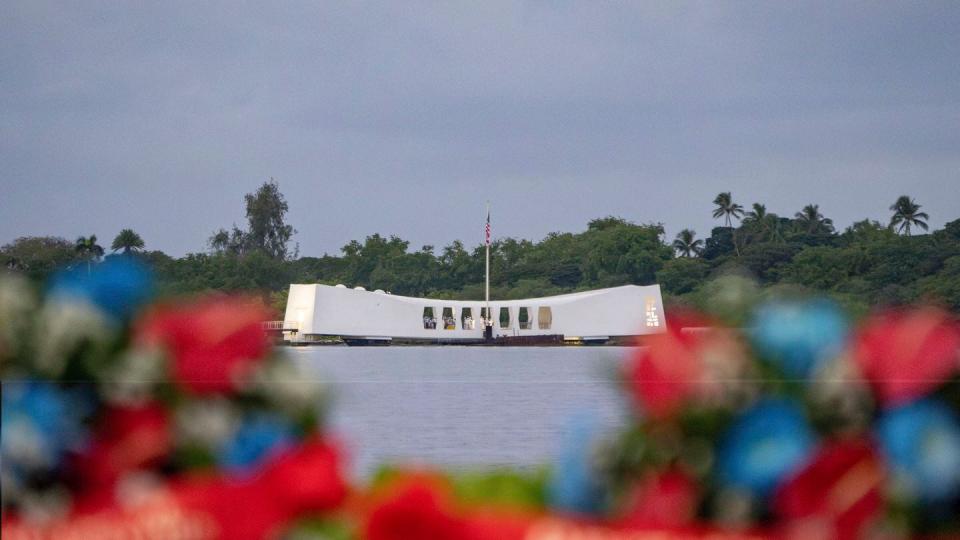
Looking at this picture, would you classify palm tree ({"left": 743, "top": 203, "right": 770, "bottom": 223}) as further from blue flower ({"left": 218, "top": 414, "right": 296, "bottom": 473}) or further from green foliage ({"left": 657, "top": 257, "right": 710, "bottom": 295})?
blue flower ({"left": 218, "top": 414, "right": 296, "bottom": 473})

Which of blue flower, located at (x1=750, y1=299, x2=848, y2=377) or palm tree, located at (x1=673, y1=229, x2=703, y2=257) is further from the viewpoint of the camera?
palm tree, located at (x1=673, y1=229, x2=703, y2=257)

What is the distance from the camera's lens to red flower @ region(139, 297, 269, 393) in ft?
4.89

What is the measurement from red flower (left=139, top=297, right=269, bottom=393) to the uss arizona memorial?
60.1m

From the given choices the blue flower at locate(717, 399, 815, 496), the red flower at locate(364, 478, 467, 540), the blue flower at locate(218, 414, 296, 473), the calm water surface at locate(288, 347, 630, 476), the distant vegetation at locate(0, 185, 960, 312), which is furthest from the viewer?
the distant vegetation at locate(0, 185, 960, 312)

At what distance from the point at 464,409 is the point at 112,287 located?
64.1 ft

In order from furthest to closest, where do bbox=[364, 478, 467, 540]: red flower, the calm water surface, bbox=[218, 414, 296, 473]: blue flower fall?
the calm water surface, bbox=[218, 414, 296, 473]: blue flower, bbox=[364, 478, 467, 540]: red flower

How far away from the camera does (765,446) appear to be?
1.32m

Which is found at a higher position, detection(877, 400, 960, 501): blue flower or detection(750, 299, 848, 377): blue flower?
detection(750, 299, 848, 377): blue flower

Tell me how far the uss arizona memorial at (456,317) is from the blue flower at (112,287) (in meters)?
60.1

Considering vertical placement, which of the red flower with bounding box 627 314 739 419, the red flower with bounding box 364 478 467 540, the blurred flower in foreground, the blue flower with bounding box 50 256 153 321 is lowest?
the red flower with bounding box 364 478 467 540

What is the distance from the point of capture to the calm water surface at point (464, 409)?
2384 millimetres

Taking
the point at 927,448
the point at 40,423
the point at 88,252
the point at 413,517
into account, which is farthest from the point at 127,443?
the point at 88,252

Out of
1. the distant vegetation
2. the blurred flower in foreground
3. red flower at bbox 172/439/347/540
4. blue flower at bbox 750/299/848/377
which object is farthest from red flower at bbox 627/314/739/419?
the distant vegetation

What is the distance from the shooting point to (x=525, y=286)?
78.6m
